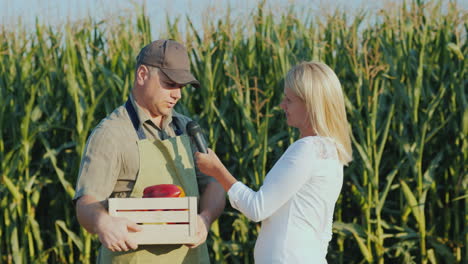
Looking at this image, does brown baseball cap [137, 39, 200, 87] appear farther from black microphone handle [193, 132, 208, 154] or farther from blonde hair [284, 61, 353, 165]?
blonde hair [284, 61, 353, 165]

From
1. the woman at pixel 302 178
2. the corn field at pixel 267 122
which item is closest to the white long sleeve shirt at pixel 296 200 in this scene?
the woman at pixel 302 178

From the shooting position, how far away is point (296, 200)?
2244mm

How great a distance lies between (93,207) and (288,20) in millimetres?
3717

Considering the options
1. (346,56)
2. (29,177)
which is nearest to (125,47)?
(29,177)

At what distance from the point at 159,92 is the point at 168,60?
0.38 feet

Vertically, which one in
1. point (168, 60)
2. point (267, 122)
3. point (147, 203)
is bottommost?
point (267, 122)

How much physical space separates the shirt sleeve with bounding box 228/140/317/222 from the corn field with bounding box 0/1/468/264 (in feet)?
8.14

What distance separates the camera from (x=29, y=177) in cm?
515

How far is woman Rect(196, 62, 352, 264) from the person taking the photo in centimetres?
221

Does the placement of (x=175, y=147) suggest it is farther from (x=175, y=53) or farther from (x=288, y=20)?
(x=288, y=20)

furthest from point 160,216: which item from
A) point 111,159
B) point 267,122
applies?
point 267,122

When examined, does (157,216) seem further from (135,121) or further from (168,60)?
(168,60)

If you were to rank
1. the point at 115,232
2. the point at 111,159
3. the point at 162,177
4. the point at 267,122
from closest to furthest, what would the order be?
the point at 115,232 → the point at 111,159 → the point at 162,177 → the point at 267,122

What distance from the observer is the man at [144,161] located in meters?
2.24
